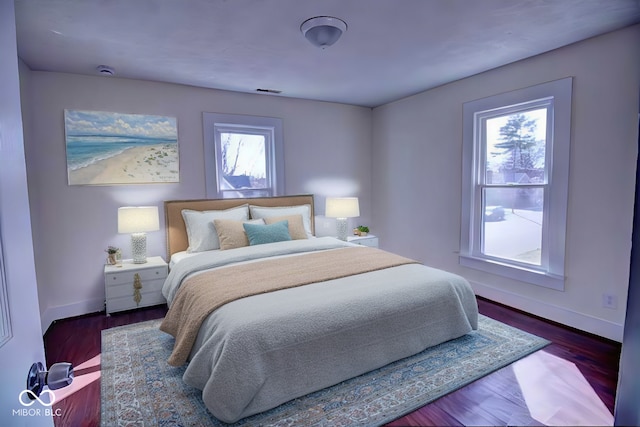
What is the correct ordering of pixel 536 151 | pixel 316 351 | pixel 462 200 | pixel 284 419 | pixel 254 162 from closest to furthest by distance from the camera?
pixel 284 419, pixel 316 351, pixel 536 151, pixel 462 200, pixel 254 162

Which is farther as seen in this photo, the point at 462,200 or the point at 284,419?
the point at 462,200

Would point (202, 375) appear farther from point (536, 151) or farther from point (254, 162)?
point (536, 151)

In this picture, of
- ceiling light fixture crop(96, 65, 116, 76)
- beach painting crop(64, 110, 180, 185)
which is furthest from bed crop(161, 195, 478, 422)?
ceiling light fixture crop(96, 65, 116, 76)

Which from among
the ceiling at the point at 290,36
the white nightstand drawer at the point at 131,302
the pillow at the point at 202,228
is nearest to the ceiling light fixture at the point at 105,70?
the ceiling at the point at 290,36

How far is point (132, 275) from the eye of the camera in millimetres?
3254

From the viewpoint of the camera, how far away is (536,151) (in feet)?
10.2

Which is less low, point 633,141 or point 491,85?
point 491,85

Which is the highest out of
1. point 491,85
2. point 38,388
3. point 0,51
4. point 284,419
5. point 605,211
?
point 491,85

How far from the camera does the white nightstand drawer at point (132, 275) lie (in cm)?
318

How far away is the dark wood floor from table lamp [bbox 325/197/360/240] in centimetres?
182

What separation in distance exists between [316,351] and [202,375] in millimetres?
658

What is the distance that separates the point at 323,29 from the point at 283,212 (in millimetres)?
2136

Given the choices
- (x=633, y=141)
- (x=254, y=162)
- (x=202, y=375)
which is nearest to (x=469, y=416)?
(x=202, y=375)

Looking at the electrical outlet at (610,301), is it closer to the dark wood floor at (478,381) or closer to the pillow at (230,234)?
the dark wood floor at (478,381)
